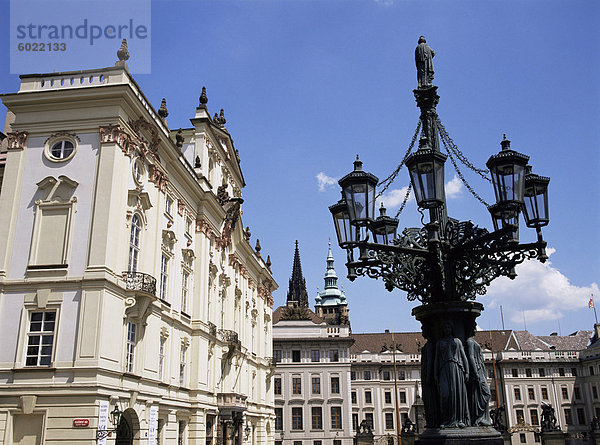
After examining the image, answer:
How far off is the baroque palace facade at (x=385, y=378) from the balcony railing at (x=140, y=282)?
4861 cm

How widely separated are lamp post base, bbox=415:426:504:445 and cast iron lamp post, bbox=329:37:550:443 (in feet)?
0.06

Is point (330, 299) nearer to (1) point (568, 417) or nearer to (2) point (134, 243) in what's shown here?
(1) point (568, 417)

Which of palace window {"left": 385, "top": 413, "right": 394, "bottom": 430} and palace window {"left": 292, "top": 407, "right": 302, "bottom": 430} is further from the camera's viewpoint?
palace window {"left": 385, "top": 413, "right": 394, "bottom": 430}

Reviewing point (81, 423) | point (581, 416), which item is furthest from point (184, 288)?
point (581, 416)

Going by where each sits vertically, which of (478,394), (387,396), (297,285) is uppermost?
(297,285)

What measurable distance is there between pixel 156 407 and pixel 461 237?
798 inches

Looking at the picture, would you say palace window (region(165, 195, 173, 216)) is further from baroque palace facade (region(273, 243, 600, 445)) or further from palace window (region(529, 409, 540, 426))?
palace window (region(529, 409, 540, 426))

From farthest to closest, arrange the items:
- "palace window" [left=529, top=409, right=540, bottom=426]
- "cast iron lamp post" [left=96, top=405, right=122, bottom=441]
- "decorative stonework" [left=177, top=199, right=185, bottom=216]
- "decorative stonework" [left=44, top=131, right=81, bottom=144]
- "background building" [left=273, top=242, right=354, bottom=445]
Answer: "palace window" [left=529, top=409, right=540, bottom=426]
"background building" [left=273, top=242, right=354, bottom=445]
"decorative stonework" [left=177, top=199, right=185, bottom=216]
"decorative stonework" [left=44, top=131, right=81, bottom=144]
"cast iron lamp post" [left=96, top=405, right=122, bottom=441]

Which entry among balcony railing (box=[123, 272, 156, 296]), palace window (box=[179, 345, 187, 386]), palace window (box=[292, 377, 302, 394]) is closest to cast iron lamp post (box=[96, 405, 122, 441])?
balcony railing (box=[123, 272, 156, 296])

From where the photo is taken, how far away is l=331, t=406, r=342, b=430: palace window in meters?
71.6

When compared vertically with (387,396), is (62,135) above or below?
above

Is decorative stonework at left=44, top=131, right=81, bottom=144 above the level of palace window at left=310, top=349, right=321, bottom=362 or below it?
above

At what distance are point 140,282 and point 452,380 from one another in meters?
17.8

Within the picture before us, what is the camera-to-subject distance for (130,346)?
77.4 ft
